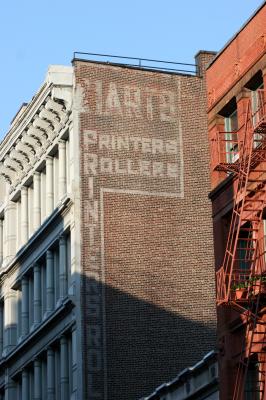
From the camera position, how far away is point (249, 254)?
3441 cm

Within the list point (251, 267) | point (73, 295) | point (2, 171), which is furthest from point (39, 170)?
point (251, 267)

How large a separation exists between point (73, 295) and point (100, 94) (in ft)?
27.3

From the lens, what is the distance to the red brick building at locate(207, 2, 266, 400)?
108 feet

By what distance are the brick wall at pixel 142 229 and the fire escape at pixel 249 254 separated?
44.2 feet

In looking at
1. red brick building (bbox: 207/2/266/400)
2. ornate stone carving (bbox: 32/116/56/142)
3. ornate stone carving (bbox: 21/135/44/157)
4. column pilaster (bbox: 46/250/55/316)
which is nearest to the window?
red brick building (bbox: 207/2/266/400)

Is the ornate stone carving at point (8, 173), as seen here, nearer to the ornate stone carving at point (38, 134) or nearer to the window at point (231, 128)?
the ornate stone carving at point (38, 134)

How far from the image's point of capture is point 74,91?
50062mm

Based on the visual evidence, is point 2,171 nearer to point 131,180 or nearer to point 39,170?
point 39,170

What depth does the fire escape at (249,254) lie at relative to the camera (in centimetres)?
3259

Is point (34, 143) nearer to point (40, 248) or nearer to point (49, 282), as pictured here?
point (40, 248)

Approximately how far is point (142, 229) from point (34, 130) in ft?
22.8

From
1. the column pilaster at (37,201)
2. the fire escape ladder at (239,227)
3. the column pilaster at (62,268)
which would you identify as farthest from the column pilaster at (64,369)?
the fire escape ladder at (239,227)

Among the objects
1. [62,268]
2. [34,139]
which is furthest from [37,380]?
[34,139]

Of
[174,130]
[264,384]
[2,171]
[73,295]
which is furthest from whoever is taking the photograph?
[2,171]
